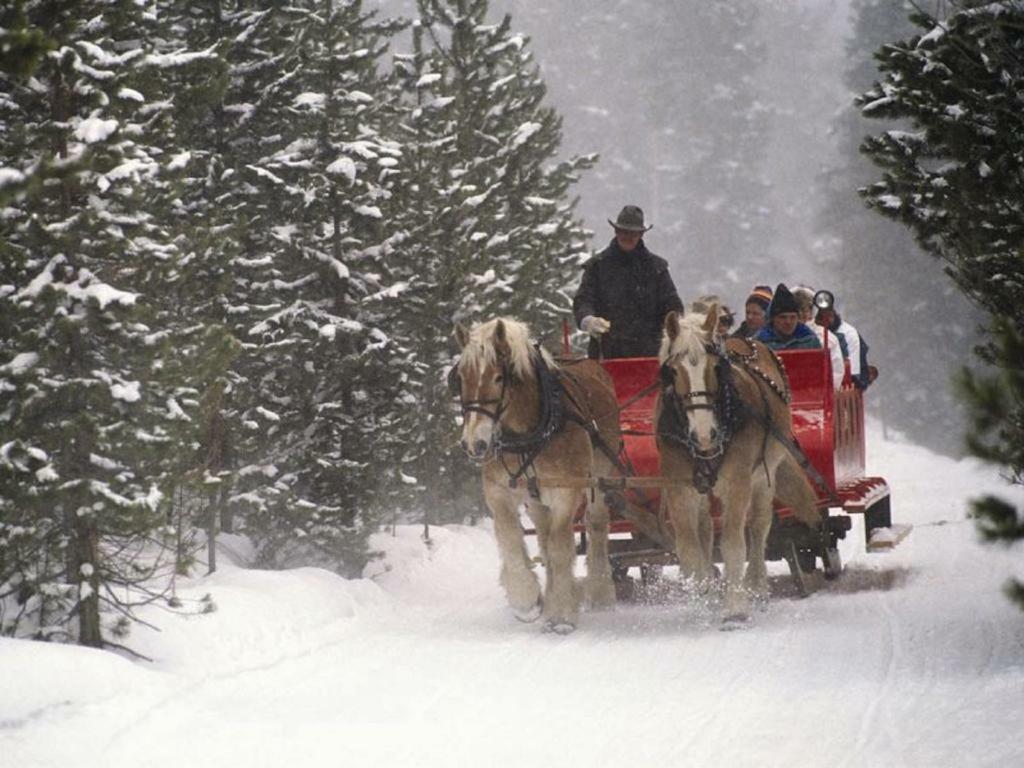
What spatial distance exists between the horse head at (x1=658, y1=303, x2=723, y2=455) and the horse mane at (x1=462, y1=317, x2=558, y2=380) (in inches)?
42.7

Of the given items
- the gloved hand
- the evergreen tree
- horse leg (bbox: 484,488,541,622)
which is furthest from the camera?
the gloved hand

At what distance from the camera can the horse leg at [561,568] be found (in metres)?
9.64

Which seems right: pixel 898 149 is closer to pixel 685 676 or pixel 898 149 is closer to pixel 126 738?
pixel 685 676

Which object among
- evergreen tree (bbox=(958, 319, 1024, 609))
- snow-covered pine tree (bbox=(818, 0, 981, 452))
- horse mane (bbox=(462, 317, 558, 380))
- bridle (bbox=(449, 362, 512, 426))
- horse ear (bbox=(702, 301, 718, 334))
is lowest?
evergreen tree (bbox=(958, 319, 1024, 609))

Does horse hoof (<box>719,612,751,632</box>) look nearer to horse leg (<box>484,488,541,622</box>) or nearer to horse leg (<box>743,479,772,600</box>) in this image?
horse leg (<box>743,479,772,600</box>)

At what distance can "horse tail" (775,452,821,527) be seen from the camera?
10.9 metres

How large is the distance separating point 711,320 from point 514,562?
257 centimetres

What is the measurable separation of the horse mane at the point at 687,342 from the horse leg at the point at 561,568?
4.47 feet

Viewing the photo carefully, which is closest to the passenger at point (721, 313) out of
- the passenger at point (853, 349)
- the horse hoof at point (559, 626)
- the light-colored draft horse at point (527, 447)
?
the passenger at point (853, 349)

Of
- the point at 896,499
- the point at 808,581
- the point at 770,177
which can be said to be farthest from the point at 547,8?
the point at 808,581

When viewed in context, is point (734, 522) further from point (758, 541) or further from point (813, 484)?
point (813, 484)

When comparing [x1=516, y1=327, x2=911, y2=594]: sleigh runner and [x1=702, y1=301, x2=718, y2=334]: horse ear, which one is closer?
[x1=702, y1=301, x2=718, y2=334]: horse ear

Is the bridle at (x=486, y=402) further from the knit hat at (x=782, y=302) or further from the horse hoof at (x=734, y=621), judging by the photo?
the knit hat at (x=782, y=302)

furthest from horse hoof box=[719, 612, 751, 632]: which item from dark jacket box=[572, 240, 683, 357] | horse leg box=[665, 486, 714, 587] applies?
dark jacket box=[572, 240, 683, 357]
